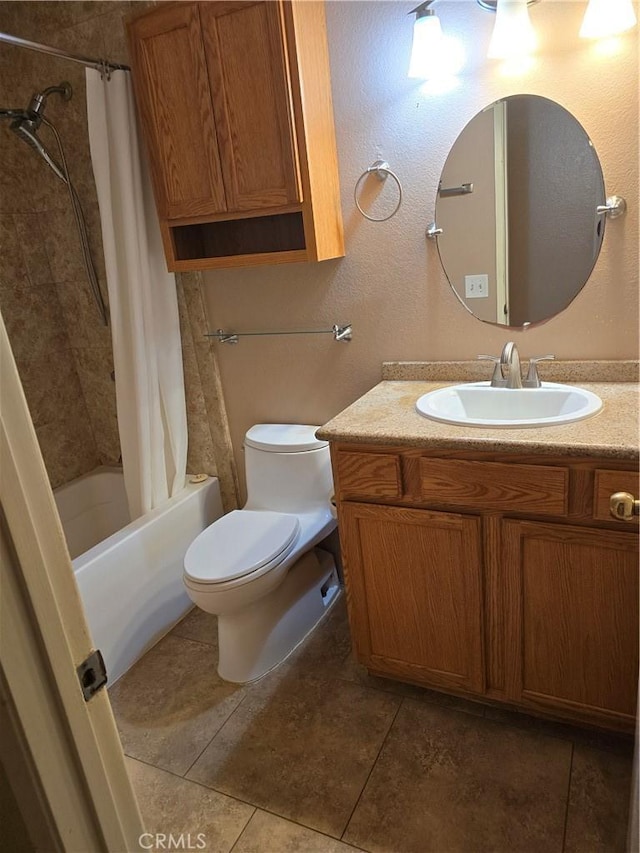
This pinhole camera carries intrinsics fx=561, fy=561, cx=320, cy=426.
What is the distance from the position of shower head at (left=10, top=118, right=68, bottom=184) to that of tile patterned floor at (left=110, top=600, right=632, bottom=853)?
6.51ft

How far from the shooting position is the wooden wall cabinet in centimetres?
161

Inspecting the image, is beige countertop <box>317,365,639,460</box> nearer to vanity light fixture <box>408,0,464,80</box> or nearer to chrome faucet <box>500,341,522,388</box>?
chrome faucet <box>500,341,522,388</box>

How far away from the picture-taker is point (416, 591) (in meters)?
1.59

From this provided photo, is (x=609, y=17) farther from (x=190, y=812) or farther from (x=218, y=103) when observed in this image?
(x=190, y=812)

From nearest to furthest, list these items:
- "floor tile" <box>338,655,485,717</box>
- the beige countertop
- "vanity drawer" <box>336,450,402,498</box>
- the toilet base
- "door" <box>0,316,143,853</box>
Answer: "door" <box>0,316,143,853</box> → the beige countertop → "vanity drawer" <box>336,450,402,498</box> → "floor tile" <box>338,655,485,717</box> → the toilet base

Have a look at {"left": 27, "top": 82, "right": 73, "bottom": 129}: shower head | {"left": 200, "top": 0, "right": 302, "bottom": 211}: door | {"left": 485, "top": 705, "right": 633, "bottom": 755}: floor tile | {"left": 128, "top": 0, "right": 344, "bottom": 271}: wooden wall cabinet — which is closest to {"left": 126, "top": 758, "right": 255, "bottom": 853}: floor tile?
{"left": 485, "top": 705, "right": 633, "bottom": 755}: floor tile

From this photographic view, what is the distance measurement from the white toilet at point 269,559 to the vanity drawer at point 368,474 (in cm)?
43

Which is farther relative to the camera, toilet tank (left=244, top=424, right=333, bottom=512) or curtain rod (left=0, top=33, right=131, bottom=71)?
toilet tank (left=244, top=424, right=333, bottom=512)

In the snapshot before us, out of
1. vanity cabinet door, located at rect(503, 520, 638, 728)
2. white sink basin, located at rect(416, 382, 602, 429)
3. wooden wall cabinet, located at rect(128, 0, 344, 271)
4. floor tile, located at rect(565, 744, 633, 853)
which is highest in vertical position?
wooden wall cabinet, located at rect(128, 0, 344, 271)

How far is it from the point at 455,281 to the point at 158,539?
1.45 meters

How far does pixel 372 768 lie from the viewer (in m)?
1.54

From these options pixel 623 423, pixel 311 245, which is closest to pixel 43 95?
pixel 311 245

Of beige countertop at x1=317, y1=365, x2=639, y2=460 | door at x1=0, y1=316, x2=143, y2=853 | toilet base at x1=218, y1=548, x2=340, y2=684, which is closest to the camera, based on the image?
door at x1=0, y1=316, x2=143, y2=853

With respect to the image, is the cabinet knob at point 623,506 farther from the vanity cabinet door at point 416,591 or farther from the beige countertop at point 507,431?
the vanity cabinet door at point 416,591
